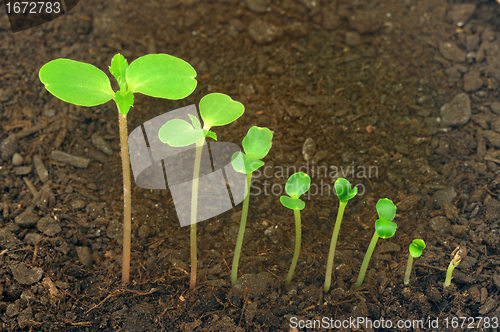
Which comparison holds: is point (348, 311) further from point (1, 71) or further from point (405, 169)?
point (1, 71)

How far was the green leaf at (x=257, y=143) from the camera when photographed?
4.32 feet

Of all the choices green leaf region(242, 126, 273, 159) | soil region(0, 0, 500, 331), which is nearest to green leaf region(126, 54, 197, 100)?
green leaf region(242, 126, 273, 159)

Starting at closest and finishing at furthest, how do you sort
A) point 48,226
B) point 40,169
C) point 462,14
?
point 48,226 < point 40,169 < point 462,14

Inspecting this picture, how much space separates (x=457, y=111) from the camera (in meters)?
1.95

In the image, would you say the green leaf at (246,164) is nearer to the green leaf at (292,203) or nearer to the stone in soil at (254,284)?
the green leaf at (292,203)

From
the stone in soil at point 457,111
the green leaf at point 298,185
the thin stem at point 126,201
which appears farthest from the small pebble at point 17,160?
the stone in soil at point 457,111

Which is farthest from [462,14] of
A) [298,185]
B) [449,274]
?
[298,185]

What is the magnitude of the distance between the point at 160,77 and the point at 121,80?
11cm

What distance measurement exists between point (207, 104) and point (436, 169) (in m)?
1.07

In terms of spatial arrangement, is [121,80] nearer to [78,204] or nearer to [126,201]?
[126,201]

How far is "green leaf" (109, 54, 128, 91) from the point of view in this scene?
3.94 ft

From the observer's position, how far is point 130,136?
1.87 m

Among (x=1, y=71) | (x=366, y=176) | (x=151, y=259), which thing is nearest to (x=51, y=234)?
(x=151, y=259)

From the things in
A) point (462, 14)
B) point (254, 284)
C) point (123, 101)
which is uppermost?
point (123, 101)
